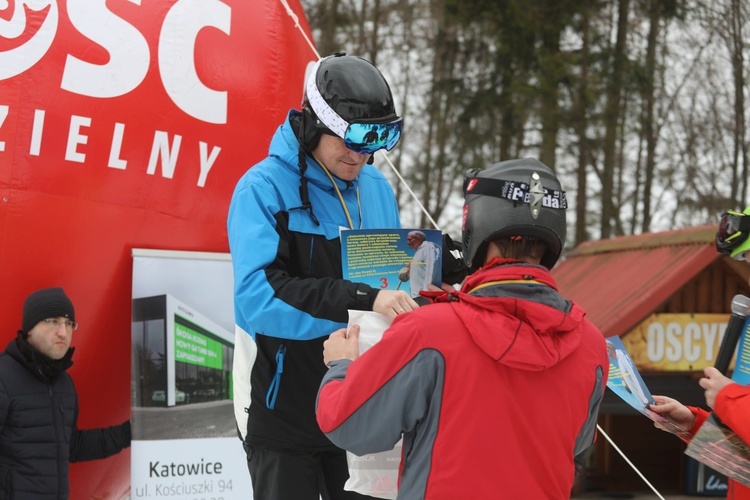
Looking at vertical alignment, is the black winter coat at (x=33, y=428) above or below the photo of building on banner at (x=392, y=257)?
below

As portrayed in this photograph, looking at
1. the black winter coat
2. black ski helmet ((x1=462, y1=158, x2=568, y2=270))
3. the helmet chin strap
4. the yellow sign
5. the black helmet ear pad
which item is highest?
the black helmet ear pad

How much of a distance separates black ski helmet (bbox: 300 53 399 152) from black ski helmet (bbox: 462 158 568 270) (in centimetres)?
66

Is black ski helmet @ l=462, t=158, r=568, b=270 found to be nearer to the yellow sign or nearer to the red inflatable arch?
the red inflatable arch

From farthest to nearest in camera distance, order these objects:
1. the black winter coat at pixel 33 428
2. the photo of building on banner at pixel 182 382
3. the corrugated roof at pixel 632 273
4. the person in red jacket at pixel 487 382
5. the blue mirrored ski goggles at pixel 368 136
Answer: the corrugated roof at pixel 632 273
the photo of building on banner at pixel 182 382
the black winter coat at pixel 33 428
the blue mirrored ski goggles at pixel 368 136
the person in red jacket at pixel 487 382

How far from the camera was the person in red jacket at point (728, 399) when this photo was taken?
2.60 m

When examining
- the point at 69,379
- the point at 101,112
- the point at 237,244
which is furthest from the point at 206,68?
the point at 237,244

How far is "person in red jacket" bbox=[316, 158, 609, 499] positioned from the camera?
78.8 inches

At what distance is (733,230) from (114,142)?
2.85m

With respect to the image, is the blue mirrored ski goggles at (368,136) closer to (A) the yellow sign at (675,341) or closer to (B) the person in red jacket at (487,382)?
(B) the person in red jacket at (487,382)

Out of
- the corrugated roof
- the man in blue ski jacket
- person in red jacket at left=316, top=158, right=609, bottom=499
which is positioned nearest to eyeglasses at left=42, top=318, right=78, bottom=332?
the man in blue ski jacket

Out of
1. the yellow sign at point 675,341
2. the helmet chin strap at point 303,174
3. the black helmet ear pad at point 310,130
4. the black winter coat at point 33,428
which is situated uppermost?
the black helmet ear pad at point 310,130

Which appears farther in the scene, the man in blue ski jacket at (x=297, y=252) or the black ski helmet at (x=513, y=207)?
the man in blue ski jacket at (x=297, y=252)

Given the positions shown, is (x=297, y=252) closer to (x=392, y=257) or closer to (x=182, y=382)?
(x=392, y=257)

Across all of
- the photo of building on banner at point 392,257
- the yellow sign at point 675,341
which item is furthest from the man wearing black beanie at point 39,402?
the yellow sign at point 675,341
